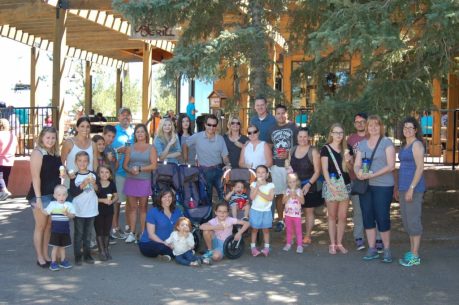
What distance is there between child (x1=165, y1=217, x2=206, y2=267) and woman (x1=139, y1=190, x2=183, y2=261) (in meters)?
0.13

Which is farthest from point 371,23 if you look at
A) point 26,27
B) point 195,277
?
point 26,27

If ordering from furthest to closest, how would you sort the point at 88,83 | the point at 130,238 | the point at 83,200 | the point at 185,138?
the point at 88,83
the point at 185,138
the point at 130,238
the point at 83,200

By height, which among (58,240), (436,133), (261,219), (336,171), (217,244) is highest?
(436,133)

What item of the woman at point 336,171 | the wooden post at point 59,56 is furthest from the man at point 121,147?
the wooden post at point 59,56

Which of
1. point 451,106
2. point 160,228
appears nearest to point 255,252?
point 160,228

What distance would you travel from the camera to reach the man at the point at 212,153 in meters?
8.84

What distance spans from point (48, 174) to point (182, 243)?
176cm

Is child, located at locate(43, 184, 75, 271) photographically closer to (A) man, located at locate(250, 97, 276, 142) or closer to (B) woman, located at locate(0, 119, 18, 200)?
(A) man, located at locate(250, 97, 276, 142)

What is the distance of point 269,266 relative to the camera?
748 cm

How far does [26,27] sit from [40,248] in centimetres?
1430

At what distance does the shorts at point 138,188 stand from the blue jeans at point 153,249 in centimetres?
101

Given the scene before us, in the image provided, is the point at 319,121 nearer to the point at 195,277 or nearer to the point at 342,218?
the point at 342,218

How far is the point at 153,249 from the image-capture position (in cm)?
766

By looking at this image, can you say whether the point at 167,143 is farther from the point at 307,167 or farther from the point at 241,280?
the point at 241,280
